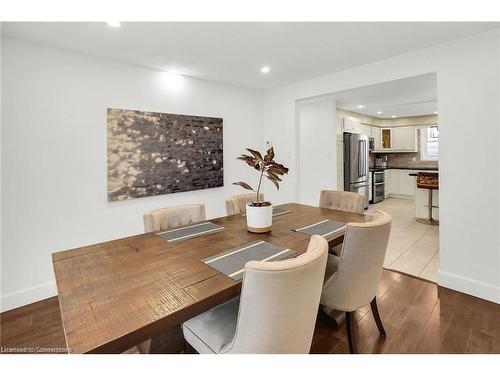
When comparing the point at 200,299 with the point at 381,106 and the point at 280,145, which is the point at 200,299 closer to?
the point at 280,145

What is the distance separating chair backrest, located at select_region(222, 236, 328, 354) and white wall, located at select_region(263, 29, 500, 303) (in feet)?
7.01

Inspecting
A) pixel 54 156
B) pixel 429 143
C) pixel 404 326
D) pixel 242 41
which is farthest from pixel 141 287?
pixel 429 143

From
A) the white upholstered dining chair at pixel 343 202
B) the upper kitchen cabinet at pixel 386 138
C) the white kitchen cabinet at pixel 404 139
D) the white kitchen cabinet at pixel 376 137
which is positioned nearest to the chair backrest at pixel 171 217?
the white upholstered dining chair at pixel 343 202

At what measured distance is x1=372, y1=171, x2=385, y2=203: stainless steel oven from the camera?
6543 mm

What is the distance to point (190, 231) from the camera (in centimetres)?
177

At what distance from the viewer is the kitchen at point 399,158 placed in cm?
335

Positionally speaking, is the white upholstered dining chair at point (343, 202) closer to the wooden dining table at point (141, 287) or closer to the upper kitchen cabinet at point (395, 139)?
the wooden dining table at point (141, 287)

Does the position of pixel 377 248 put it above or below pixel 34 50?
below

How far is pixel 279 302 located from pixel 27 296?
2.60 meters

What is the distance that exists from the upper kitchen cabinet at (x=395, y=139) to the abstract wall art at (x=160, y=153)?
5189 millimetres

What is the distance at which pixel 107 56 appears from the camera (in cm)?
260
